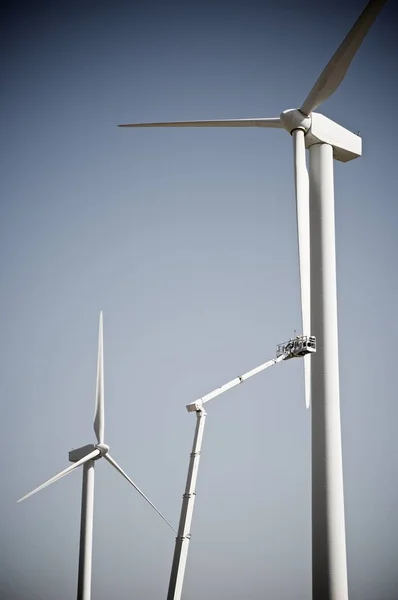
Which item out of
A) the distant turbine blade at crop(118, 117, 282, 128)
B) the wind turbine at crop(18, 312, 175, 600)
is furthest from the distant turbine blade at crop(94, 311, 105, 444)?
the distant turbine blade at crop(118, 117, 282, 128)

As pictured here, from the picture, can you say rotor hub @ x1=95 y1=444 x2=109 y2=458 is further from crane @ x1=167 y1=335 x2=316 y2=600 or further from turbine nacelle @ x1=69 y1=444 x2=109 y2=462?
crane @ x1=167 y1=335 x2=316 y2=600

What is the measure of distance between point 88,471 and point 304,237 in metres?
26.0

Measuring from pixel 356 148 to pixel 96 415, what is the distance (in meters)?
25.2

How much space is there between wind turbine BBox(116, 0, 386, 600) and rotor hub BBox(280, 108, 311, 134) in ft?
0.18

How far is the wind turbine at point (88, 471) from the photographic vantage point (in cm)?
5647

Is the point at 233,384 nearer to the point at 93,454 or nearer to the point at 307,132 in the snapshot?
the point at 307,132

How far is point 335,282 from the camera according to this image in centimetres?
4759

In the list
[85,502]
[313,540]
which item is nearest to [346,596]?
[313,540]

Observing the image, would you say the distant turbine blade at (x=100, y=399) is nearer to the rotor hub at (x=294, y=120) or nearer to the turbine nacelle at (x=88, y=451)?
the turbine nacelle at (x=88, y=451)

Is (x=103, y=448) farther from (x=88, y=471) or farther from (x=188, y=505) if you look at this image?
(x=188, y=505)

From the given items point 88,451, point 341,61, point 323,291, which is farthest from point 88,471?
point 341,61

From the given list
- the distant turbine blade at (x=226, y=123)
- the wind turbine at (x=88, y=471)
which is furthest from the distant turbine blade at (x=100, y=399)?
the distant turbine blade at (x=226, y=123)

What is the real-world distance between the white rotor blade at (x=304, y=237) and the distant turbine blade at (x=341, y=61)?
2.63 meters

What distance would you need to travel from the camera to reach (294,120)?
48.2 metres
